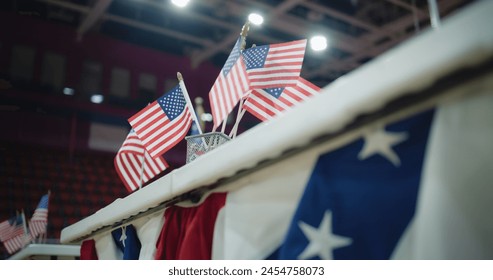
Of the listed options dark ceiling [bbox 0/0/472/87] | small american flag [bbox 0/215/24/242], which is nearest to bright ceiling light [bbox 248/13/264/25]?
dark ceiling [bbox 0/0/472/87]

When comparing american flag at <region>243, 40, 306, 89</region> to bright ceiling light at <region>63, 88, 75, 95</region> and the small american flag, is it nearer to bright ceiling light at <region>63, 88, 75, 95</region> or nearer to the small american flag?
the small american flag

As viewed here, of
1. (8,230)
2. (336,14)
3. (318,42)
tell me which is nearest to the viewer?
(8,230)

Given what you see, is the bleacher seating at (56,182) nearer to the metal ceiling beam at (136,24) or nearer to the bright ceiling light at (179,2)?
the metal ceiling beam at (136,24)

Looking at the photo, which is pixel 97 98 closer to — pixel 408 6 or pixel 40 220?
pixel 40 220

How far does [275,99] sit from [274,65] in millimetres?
140

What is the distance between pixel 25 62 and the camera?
7738 millimetres

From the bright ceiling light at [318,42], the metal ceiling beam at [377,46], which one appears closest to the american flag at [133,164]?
the bright ceiling light at [318,42]

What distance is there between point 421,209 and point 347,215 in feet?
0.47

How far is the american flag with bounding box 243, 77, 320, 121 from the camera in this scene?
165 centimetres

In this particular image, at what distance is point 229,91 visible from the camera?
56.1 inches

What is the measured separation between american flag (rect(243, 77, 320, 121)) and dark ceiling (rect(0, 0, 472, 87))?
5535 mm

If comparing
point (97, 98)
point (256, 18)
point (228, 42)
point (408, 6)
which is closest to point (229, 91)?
point (256, 18)

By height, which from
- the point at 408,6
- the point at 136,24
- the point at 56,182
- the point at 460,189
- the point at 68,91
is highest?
the point at 136,24
